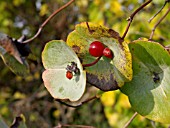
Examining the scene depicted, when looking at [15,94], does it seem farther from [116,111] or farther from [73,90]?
[73,90]

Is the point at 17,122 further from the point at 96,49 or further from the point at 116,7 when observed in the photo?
the point at 116,7

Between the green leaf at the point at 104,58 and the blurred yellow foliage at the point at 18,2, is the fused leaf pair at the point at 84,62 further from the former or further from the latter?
the blurred yellow foliage at the point at 18,2

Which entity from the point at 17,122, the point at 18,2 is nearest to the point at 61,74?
the point at 17,122

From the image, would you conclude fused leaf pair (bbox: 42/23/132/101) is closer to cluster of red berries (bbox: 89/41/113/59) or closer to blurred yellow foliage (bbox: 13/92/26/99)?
cluster of red berries (bbox: 89/41/113/59)

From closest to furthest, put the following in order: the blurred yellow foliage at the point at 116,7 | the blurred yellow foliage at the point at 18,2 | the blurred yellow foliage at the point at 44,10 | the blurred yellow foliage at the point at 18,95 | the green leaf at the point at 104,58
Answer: the green leaf at the point at 104,58 < the blurred yellow foliage at the point at 116,7 < the blurred yellow foliage at the point at 44,10 < the blurred yellow foliage at the point at 18,95 < the blurred yellow foliage at the point at 18,2

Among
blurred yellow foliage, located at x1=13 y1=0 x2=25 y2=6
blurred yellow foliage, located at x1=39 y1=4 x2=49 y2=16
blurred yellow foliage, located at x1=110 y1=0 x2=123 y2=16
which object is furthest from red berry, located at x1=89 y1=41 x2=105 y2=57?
blurred yellow foliage, located at x1=13 y1=0 x2=25 y2=6

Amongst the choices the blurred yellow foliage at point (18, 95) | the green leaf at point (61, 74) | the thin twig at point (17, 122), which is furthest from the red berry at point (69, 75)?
the blurred yellow foliage at point (18, 95)
